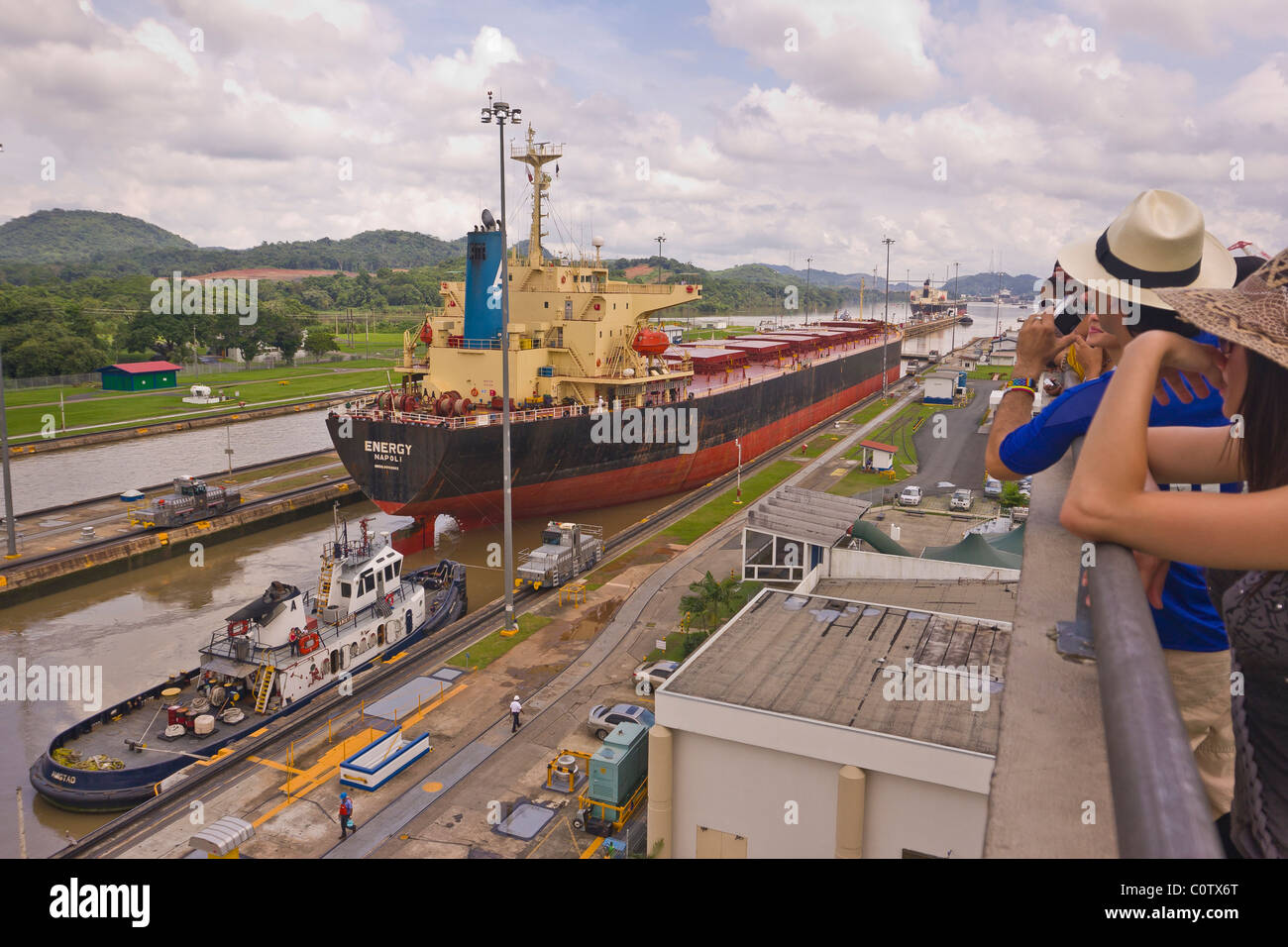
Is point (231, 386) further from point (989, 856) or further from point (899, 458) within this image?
point (989, 856)

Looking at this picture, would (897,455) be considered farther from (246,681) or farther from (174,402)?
(174,402)

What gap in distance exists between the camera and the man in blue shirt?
3.18 metres

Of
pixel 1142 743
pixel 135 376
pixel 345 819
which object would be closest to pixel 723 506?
pixel 345 819

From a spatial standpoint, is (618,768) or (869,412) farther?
(869,412)

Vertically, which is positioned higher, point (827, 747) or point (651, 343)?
point (651, 343)


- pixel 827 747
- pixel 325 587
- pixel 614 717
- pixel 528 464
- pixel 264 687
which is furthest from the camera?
pixel 528 464

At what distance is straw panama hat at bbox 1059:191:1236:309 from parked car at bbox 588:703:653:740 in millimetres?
16074

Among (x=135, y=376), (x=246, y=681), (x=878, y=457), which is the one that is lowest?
(x=246, y=681)

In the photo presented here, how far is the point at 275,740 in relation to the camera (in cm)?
1853

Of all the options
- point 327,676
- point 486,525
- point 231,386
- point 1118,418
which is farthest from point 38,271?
point 1118,418

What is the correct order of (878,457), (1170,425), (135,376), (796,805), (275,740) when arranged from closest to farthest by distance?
(1170,425), (796,805), (275,740), (878,457), (135,376)

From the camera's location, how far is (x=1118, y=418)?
2.08m

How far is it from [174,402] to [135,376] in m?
9.08

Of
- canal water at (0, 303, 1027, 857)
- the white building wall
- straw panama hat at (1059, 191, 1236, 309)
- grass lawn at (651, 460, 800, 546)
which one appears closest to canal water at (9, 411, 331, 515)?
canal water at (0, 303, 1027, 857)
